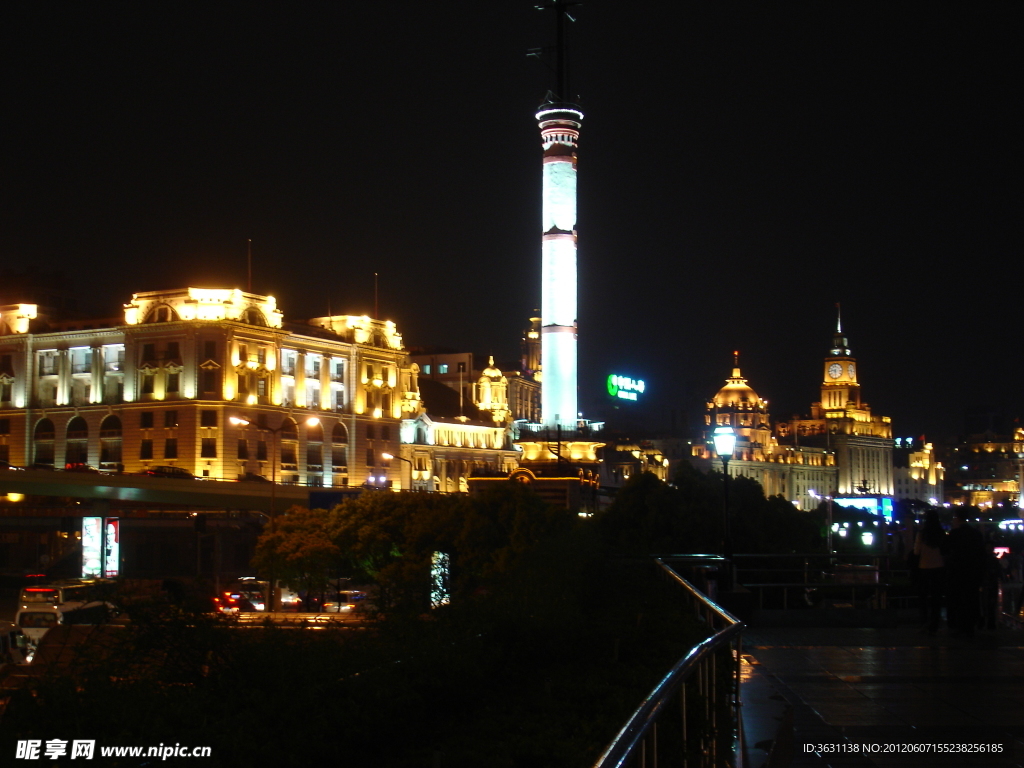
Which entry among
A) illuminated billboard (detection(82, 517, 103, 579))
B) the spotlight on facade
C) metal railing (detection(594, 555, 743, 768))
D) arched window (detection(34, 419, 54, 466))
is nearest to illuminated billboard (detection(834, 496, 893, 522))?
arched window (detection(34, 419, 54, 466))

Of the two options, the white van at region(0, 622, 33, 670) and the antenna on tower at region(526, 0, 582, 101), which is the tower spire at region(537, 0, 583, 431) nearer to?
the antenna on tower at region(526, 0, 582, 101)

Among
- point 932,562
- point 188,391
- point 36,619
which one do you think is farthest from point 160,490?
point 932,562

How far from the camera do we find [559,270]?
113250mm

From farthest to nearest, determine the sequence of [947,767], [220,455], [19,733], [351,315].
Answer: [351,315] < [220,455] < [947,767] < [19,733]

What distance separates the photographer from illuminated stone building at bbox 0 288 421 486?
10388cm

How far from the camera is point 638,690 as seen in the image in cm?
1314

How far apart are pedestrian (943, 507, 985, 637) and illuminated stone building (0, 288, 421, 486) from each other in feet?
273

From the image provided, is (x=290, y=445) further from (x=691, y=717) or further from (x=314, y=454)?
(x=691, y=717)

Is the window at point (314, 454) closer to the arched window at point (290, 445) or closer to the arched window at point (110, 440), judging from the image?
the arched window at point (290, 445)

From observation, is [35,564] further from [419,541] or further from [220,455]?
[419,541]

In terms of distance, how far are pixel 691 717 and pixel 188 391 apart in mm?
96755

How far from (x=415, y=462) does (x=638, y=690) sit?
118m

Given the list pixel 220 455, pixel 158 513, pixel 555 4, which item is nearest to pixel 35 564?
pixel 158 513

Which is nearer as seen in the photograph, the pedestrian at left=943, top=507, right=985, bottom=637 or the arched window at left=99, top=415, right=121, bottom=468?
the pedestrian at left=943, top=507, right=985, bottom=637
